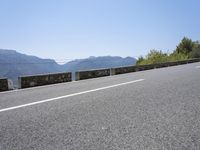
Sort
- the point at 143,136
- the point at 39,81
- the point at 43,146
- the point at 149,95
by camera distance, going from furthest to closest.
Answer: the point at 39,81
the point at 149,95
the point at 143,136
the point at 43,146

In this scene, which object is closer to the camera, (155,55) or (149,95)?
(149,95)

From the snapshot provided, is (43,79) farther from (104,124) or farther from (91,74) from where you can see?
(104,124)

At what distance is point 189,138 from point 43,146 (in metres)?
1.85

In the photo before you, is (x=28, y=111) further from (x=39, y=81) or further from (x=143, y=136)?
(x=39, y=81)

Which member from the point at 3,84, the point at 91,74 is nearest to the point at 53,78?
the point at 3,84

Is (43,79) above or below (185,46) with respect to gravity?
below

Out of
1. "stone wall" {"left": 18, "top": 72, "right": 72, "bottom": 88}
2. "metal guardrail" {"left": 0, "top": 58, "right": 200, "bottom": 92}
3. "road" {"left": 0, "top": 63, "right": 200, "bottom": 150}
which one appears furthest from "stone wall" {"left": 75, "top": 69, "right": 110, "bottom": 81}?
"road" {"left": 0, "top": 63, "right": 200, "bottom": 150}

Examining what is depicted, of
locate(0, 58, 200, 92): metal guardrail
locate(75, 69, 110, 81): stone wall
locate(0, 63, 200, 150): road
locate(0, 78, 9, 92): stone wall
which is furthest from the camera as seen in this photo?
locate(75, 69, 110, 81): stone wall

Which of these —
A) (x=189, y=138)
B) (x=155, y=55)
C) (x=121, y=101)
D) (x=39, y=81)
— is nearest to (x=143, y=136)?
(x=189, y=138)

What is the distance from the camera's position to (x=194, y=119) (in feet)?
13.4

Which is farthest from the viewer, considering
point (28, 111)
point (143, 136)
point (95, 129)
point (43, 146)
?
point (28, 111)

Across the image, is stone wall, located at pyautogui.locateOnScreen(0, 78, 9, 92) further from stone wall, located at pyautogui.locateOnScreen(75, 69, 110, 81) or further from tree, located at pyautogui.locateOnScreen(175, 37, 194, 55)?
tree, located at pyautogui.locateOnScreen(175, 37, 194, 55)

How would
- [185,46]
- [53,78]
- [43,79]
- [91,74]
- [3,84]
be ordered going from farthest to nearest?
[185,46] → [91,74] → [53,78] → [43,79] → [3,84]

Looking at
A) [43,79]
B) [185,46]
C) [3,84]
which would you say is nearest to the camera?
[3,84]
